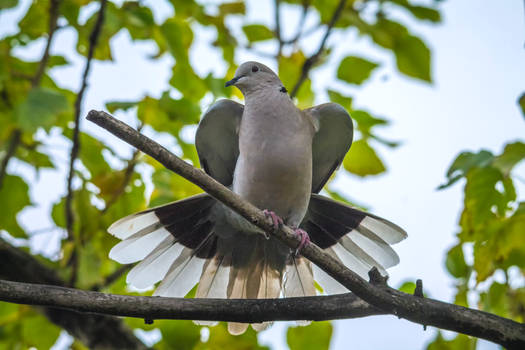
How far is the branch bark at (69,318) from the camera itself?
3832mm

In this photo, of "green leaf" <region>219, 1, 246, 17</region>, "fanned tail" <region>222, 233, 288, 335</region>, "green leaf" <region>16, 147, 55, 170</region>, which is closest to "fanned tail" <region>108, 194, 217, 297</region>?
"fanned tail" <region>222, 233, 288, 335</region>

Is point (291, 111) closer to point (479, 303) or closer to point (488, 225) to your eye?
point (488, 225)

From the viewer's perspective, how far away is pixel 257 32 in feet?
13.8

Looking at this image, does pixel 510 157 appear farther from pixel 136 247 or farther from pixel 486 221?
pixel 136 247

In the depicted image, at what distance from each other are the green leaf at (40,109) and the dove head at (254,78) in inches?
41.6

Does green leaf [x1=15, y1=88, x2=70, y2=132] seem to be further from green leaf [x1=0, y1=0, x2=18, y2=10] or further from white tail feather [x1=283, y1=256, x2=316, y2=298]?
white tail feather [x1=283, y1=256, x2=316, y2=298]

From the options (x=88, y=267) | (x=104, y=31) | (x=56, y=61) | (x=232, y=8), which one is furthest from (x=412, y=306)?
(x=56, y=61)

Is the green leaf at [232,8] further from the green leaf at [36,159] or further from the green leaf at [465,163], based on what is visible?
the green leaf at [465,163]

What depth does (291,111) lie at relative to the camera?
11.1ft

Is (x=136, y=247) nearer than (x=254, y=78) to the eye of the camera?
Yes

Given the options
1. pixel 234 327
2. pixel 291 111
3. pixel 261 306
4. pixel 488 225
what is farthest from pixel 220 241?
pixel 488 225

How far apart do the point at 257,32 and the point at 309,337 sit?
2.09 metres

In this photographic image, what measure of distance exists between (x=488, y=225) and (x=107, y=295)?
1.82 metres

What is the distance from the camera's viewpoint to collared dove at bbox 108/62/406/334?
126 inches
